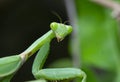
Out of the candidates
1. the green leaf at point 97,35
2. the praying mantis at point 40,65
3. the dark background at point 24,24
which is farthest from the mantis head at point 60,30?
the dark background at point 24,24

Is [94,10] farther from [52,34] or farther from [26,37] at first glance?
[26,37]

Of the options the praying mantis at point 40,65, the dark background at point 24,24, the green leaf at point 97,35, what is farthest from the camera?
the dark background at point 24,24

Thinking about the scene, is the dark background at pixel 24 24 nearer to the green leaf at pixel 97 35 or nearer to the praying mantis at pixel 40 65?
the green leaf at pixel 97 35

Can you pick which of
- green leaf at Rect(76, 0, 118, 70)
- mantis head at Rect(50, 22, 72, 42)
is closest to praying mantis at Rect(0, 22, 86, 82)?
mantis head at Rect(50, 22, 72, 42)

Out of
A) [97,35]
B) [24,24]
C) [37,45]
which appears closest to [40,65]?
[37,45]

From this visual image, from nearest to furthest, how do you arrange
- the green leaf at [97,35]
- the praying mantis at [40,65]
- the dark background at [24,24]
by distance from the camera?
1. the praying mantis at [40,65]
2. the green leaf at [97,35]
3. the dark background at [24,24]

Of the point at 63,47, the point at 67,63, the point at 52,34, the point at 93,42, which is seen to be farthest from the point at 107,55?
the point at 63,47

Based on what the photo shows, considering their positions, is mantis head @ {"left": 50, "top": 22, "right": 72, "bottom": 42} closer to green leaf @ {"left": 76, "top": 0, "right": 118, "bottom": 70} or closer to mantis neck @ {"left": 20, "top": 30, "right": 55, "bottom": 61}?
mantis neck @ {"left": 20, "top": 30, "right": 55, "bottom": 61}

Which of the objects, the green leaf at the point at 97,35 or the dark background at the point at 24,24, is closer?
the green leaf at the point at 97,35

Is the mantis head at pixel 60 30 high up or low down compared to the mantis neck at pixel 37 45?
up
